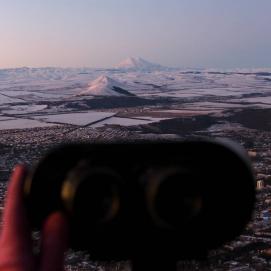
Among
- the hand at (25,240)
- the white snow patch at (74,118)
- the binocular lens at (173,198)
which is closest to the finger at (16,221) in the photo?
the hand at (25,240)

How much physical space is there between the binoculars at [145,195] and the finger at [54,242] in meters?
0.02

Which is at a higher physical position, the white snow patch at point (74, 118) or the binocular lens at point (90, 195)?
the binocular lens at point (90, 195)

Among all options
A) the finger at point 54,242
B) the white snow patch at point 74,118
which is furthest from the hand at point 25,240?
the white snow patch at point 74,118

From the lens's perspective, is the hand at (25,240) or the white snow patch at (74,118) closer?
the hand at (25,240)

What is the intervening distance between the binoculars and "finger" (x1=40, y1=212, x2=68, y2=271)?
2 centimetres

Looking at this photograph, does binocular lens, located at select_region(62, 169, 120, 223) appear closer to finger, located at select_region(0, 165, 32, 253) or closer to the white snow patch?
finger, located at select_region(0, 165, 32, 253)

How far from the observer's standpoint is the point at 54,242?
36.6 inches

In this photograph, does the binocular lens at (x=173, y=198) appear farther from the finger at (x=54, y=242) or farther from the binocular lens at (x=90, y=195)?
the finger at (x=54, y=242)

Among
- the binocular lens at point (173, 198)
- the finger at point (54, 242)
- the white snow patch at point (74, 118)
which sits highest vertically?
the binocular lens at point (173, 198)

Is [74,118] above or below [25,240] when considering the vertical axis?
below

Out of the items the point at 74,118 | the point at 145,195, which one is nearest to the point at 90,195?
the point at 145,195

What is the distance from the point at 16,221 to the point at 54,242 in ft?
0.29

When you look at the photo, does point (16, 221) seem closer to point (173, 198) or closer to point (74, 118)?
point (173, 198)

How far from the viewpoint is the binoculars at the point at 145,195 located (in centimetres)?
92
